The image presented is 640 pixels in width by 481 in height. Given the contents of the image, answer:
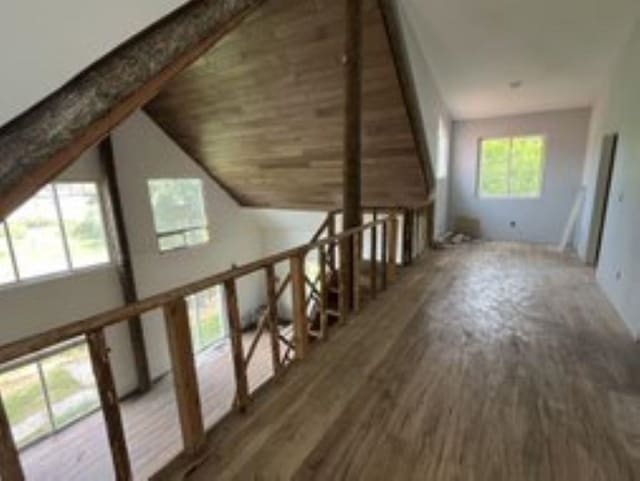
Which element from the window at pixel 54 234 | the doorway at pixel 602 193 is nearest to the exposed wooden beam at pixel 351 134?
the doorway at pixel 602 193

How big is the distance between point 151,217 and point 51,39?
495 cm

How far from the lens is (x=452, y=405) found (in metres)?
2.07

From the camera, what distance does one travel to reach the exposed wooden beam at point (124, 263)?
202 inches

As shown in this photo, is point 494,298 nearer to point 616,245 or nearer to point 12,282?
point 616,245

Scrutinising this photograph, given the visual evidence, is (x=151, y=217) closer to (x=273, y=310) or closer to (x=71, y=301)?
(x=71, y=301)

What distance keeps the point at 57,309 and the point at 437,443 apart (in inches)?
205

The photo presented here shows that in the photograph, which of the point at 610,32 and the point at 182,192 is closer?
the point at 610,32

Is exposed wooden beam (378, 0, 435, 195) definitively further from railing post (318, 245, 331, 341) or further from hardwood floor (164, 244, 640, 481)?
railing post (318, 245, 331, 341)

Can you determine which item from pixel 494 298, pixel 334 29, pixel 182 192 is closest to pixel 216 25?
pixel 334 29

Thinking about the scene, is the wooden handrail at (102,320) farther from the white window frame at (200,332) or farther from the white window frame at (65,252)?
the white window frame at (200,332)

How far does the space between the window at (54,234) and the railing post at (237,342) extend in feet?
13.3

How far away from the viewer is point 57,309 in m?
4.78

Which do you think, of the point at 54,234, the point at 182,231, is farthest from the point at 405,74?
the point at 54,234

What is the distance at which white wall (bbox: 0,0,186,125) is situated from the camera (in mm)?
1286
